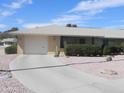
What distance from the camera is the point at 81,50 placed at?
25.6 meters

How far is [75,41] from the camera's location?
96.5 feet

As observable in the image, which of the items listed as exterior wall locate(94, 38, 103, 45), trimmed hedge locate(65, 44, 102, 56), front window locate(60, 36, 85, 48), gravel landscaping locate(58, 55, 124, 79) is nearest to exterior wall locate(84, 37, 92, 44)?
front window locate(60, 36, 85, 48)

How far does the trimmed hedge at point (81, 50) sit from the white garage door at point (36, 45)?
362 cm

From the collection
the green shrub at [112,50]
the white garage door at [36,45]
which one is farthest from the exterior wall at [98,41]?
the white garage door at [36,45]

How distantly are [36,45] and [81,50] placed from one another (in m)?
5.75

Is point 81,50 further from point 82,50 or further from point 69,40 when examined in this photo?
point 69,40

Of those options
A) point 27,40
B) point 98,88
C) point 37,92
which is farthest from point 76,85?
point 27,40

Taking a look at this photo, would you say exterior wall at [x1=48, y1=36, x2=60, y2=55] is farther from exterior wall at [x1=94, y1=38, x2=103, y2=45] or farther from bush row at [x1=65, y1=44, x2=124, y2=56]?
exterior wall at [x1=94, y1=38, x2=103, y2=45]

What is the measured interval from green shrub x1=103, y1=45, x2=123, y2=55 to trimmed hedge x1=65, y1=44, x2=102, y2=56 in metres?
2.07

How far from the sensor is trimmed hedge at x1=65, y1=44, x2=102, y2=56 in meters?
25.6

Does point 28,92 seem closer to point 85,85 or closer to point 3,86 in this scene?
point 3,86

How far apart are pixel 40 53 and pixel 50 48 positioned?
1323mm

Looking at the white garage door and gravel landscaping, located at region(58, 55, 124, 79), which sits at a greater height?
the white garage door

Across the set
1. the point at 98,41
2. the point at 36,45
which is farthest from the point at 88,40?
the point at 36,45
